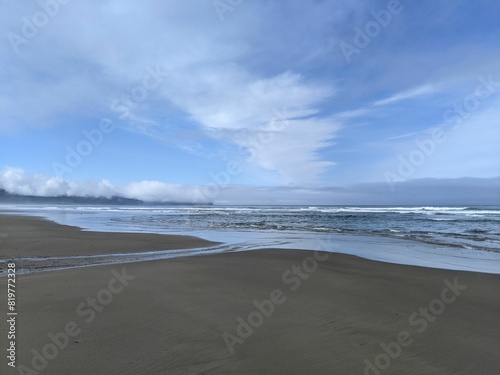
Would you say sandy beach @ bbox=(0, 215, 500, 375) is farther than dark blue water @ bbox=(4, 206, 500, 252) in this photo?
No

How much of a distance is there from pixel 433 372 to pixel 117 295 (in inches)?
207

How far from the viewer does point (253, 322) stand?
188 inches

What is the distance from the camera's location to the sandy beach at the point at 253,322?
360 centimetres

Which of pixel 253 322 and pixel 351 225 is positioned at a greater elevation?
pixel 351 225

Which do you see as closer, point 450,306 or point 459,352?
point 459,352

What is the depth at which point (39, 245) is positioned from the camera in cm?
1324

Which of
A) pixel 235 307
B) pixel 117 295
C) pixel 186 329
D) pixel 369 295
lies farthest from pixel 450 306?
pixel 117 295

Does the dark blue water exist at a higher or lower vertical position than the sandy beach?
higher

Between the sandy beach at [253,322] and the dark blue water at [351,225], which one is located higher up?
the dark blue water at [351,225]

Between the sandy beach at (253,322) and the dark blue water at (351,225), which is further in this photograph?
the dark blue water at (351,225)

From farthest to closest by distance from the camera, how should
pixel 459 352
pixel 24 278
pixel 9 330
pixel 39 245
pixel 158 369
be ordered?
pixel 39 245
pixel 24 278
pixel 9 330
pixel 459 352
pixel 158 369

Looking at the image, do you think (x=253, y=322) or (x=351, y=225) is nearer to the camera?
(x=253, y=322)

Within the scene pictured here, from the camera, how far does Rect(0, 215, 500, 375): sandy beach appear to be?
3596 millimetres

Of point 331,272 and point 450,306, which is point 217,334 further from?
point 331,272
